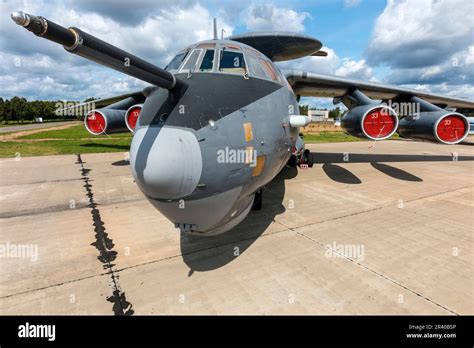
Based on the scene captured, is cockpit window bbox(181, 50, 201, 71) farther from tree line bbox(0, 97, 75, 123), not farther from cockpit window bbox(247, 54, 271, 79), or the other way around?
tree line bbox(0, 97, 75, 123)

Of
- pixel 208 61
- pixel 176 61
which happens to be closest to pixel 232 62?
pixel 208 61

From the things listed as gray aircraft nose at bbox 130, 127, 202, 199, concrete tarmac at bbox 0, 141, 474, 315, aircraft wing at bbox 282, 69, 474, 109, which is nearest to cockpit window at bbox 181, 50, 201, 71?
gray aircraft nose at bbox 130, 127, 202, 199

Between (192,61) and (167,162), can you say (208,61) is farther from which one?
(167,162)

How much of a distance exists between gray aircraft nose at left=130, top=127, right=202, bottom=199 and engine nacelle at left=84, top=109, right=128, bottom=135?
400 inches

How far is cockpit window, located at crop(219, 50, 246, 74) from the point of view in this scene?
400 centimetres

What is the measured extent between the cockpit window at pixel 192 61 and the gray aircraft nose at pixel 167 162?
1315 mm

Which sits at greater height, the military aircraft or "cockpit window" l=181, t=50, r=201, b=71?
"cockpit window" l=181, t=50, r=201, b=71

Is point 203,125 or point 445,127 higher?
point 445,127

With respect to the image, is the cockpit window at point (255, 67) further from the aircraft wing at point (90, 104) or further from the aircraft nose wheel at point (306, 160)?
the aircraft wing at point (90, 104)

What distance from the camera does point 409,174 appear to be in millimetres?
11781

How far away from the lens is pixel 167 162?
9.14 feet

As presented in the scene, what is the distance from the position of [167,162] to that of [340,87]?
1001cm

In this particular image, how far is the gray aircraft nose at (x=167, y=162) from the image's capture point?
281 cm

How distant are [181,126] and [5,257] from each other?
14.9 feet
